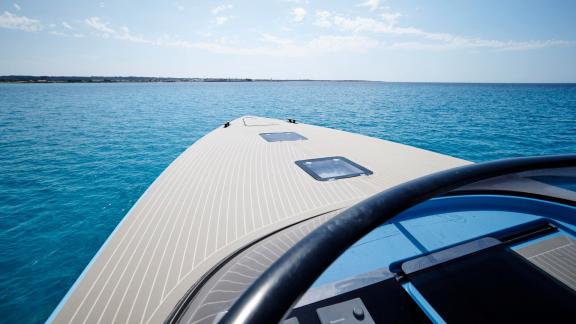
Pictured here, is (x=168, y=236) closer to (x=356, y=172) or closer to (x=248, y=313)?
(x=248, y=313)

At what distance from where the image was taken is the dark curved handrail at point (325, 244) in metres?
0.45

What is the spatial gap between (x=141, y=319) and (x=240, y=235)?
1030mm

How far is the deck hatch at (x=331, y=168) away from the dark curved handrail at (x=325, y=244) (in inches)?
116

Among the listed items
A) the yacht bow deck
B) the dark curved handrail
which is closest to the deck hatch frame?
the yacht bow deck

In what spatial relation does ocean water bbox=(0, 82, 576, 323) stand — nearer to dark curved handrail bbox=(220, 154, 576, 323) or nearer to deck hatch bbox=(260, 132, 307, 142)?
deck hatch bbox=(260, 132, 307, 142)

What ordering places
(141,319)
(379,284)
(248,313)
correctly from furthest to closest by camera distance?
1. (141,319)
2. (379,284)
3. (248,313)

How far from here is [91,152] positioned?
33.2ft

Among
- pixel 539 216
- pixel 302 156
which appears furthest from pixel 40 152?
pixel 539 216

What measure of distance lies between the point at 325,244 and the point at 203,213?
2658mm

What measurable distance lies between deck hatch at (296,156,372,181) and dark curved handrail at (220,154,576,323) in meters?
2.95

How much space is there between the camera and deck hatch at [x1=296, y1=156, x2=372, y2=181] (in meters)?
4.00

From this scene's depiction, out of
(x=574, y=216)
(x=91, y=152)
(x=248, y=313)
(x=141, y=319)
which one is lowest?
(x=91, y=152)

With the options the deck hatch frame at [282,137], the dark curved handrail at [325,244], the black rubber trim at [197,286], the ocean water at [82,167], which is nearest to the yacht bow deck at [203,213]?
the black rubber trim at [197,286]

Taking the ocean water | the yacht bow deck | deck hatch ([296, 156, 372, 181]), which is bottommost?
the ocean water
